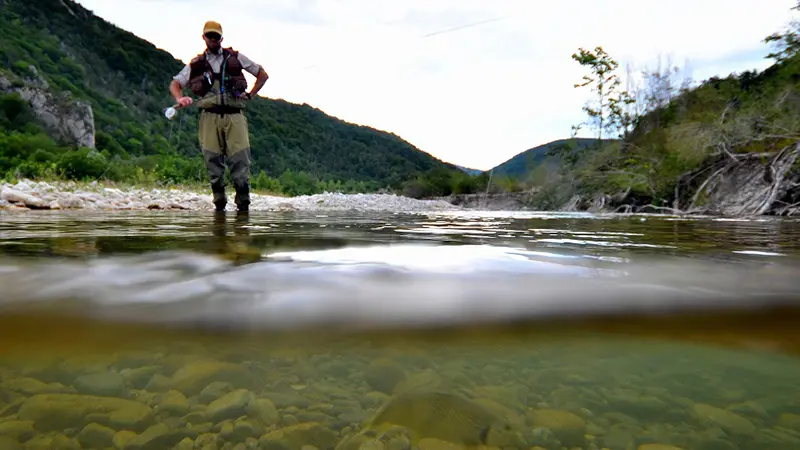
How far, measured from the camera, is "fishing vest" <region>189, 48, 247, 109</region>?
508 cm

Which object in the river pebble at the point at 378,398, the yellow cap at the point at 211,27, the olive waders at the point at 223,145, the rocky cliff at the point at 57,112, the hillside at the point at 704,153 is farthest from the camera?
the rocky cliff at the point at 57,112

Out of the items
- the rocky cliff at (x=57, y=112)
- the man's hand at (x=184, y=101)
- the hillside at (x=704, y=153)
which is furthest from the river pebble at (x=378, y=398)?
the rocky cliff at (x=57, y=112)

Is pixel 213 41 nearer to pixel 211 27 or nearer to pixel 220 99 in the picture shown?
pixel 211 27

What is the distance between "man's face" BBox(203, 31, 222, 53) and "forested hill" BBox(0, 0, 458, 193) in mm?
19977

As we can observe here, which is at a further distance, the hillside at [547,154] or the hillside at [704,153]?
the hillside at [547,154]

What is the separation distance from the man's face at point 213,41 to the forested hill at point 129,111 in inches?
787

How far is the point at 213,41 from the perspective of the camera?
4996 millimetres

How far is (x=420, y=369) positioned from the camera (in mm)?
677

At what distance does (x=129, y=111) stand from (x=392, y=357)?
66.0 meters

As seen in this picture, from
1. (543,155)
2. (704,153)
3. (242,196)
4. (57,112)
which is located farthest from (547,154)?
(57,112)

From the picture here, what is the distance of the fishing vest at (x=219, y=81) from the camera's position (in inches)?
200

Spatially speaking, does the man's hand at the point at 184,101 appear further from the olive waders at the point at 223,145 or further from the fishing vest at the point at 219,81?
the olive waders at the point at 223,145

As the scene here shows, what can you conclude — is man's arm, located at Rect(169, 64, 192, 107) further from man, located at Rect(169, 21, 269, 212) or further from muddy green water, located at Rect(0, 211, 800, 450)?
muddy green water, located at Rect(0, 211, 800, 450)

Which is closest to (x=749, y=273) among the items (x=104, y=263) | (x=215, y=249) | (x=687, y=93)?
(x=215, y=249)
